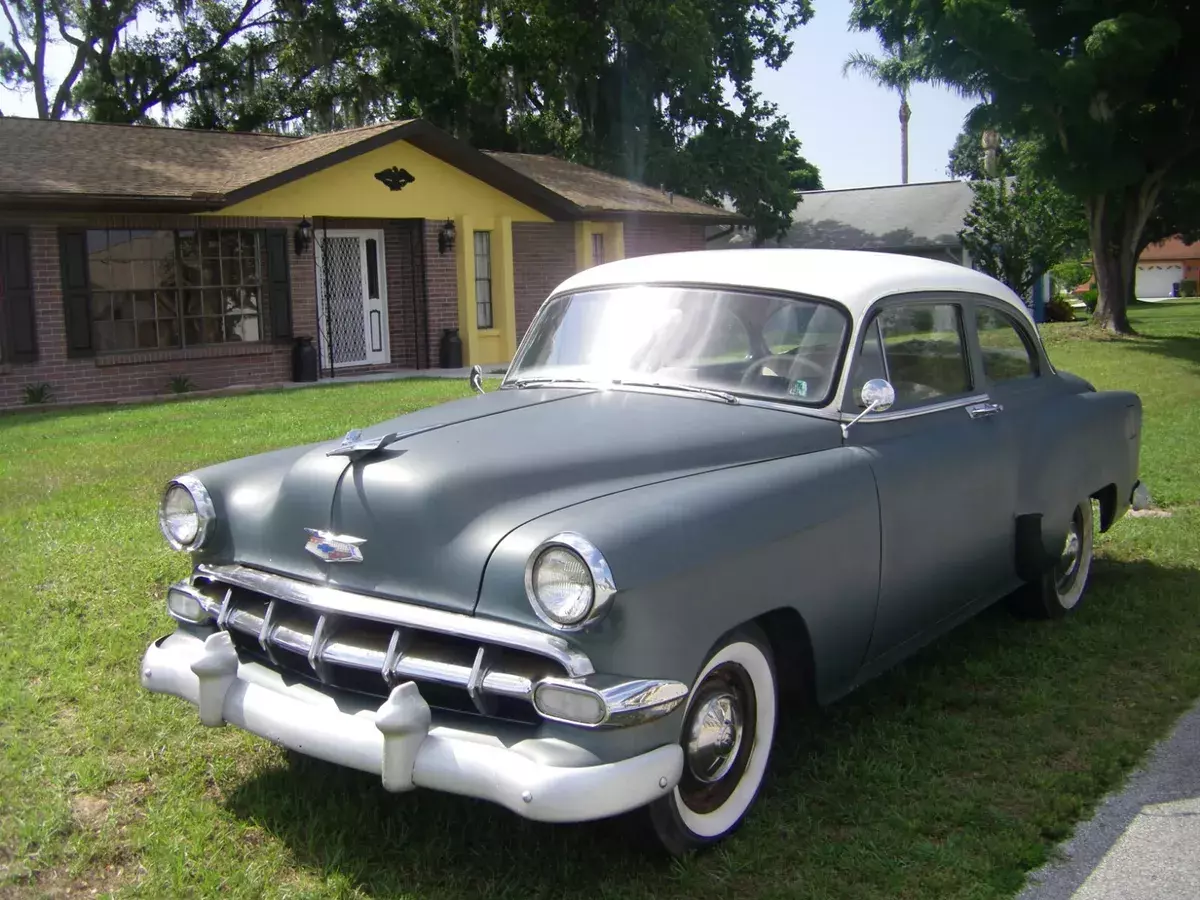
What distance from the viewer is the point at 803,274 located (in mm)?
4496

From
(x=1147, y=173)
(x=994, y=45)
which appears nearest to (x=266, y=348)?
(x=994, y=45)

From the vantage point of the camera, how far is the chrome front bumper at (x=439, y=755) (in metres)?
2.88

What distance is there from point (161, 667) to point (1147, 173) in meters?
23.6

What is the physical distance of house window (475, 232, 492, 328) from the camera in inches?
807

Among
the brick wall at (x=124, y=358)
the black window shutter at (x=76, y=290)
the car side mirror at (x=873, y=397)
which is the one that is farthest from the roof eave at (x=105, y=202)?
the car side mirror at (x=873, y=397)

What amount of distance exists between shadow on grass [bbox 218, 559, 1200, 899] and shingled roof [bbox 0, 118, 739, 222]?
41.3 ft

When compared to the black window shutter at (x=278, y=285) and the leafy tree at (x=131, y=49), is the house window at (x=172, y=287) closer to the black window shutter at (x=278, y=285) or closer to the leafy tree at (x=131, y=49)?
the black window shutter at (x=278, y=285)

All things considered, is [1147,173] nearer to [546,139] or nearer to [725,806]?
[546,139]

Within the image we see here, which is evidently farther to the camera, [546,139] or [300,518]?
[546,139]

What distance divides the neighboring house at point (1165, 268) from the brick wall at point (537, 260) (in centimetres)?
6001

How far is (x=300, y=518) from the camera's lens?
3604mm

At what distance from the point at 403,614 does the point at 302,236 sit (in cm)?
1532

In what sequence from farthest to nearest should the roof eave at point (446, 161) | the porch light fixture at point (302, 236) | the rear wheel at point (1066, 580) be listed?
the porch light fixture at point (302, 236), the roof eave at point (446, 161), the rear wheel at point (1066, 580)

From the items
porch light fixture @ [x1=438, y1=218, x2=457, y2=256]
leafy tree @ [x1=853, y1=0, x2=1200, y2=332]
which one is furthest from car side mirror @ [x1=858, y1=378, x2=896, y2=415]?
leafy tree @ [x1=853, y1=0, x2=1200, y2=332]
